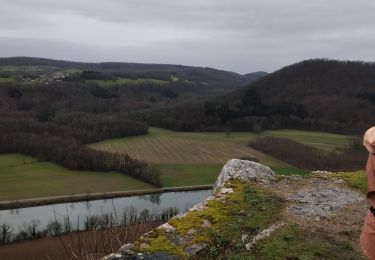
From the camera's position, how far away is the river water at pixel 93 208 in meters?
44.0

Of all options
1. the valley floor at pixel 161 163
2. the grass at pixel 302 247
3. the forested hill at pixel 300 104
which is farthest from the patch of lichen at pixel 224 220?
the forested hill at pixel 300 104

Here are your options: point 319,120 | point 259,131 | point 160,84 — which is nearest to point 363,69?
point 319,120

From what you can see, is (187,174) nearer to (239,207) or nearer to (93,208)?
(93,208)

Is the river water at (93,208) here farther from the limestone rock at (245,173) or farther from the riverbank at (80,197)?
the limestone rock at (245,173)

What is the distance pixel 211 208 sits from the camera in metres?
8.27

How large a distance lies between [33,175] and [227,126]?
1765 inches

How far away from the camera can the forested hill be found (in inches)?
3799

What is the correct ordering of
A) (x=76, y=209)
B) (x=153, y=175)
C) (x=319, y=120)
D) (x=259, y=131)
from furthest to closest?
(x=319, y=120) → (x=259, y=131) → (x=153, y=175) → (x=76, y=209)

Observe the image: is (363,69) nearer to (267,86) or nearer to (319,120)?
(267,86)

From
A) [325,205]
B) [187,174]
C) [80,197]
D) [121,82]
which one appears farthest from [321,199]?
[121,82]

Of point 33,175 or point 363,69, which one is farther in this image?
point 363,69

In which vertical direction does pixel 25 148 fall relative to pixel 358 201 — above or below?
below

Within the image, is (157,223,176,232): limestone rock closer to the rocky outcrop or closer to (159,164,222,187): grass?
the rocky outcrop

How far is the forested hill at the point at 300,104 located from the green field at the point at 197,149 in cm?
592
